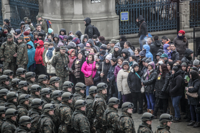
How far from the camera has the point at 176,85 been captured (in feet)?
36.1

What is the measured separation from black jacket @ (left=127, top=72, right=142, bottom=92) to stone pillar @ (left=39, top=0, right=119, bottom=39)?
6999mm

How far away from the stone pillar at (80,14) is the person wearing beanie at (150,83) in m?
7.12

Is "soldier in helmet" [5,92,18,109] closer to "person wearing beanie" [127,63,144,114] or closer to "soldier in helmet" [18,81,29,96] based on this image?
"soldier in helmet" [18,81,29,96]

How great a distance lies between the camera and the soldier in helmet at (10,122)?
8.23m

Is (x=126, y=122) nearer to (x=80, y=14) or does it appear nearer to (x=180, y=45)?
(x=180, y=45)

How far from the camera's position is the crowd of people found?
8.40m

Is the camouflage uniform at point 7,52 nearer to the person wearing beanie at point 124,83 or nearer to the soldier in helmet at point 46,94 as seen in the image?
the person wearing beanie at point 124,83

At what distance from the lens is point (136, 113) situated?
12234mm

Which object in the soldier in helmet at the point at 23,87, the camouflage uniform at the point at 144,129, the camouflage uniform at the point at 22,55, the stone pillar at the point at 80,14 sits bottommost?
the camouflage uniform at the point at 144,129

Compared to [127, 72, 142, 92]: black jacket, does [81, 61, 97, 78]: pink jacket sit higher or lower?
higher

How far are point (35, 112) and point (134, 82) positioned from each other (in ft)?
13.7

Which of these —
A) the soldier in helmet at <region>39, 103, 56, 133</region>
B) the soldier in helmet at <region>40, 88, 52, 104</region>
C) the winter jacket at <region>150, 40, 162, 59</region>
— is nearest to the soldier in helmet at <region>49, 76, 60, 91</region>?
the soldier in helmet at <region>40, 88, 52, 104</region>

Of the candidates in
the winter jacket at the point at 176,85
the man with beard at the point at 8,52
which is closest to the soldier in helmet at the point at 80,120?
the winter jacket at the point at 176,85

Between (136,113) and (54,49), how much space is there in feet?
13.6
